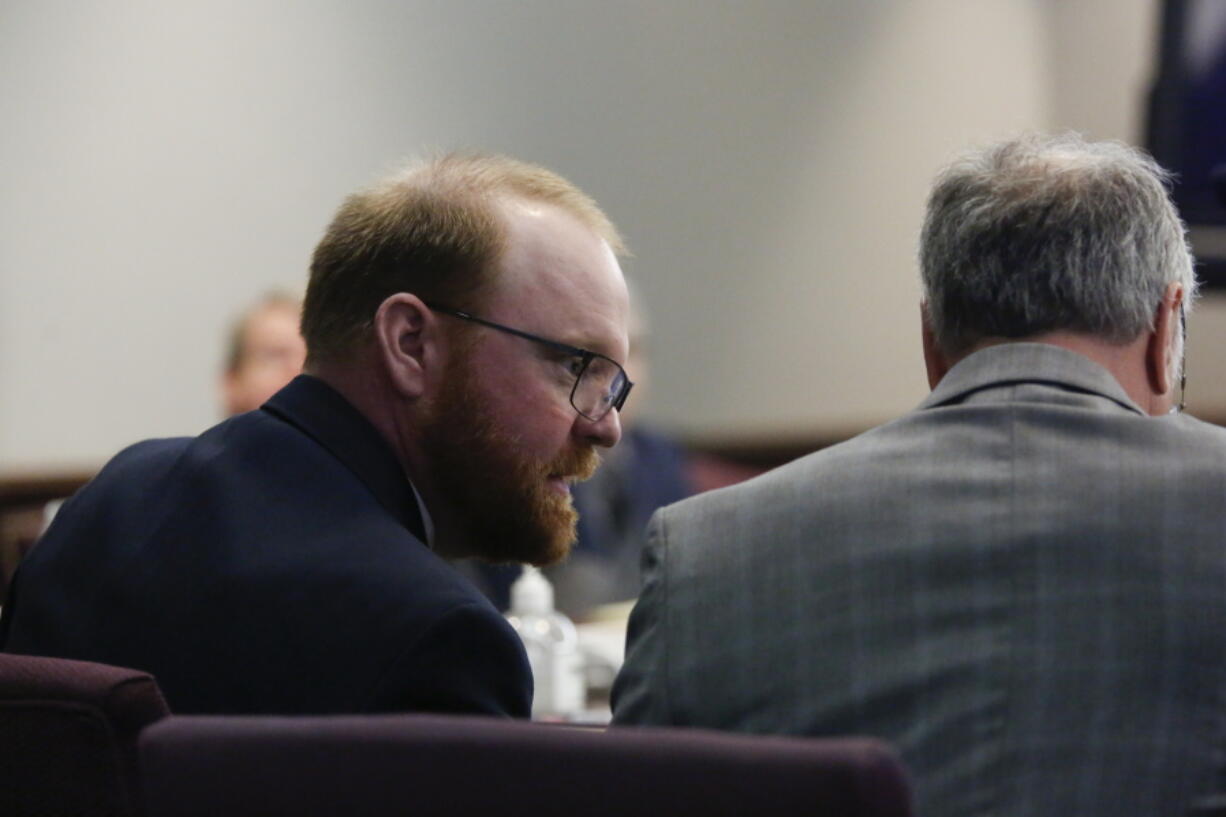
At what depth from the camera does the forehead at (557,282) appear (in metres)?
1.70

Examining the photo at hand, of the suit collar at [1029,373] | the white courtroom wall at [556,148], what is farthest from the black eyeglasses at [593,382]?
the white courtroom wall at [556,148]

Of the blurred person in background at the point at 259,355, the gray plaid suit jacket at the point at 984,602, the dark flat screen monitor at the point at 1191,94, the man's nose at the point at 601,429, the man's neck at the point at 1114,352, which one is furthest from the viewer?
the blurred person in background at the point at 259,355

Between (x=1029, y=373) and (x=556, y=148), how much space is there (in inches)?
150

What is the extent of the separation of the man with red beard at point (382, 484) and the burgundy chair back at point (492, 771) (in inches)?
15.8

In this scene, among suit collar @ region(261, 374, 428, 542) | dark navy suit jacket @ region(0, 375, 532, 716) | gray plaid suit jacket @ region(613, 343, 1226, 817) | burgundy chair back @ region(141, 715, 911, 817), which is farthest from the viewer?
suit collar @ region(261, 374, 428, 542)

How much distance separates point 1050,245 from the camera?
1.41m

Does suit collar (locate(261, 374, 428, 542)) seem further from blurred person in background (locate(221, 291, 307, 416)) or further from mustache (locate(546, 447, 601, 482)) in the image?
blurred person in background (locate(221, 291, 307, 416))

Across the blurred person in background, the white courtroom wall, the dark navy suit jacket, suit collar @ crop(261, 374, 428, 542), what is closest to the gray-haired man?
the dark navy suit jacket

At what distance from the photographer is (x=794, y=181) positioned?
18.3 ft

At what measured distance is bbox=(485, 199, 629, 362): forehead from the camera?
1.70 m

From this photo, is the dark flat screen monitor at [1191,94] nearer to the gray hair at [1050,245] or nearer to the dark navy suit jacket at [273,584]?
the gray hair at [1050,245]

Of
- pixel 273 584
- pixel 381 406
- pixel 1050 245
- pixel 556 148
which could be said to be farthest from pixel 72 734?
pixel 556 148

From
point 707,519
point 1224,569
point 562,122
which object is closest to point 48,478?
point 562,122

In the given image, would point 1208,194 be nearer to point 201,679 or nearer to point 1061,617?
point 1061,617
